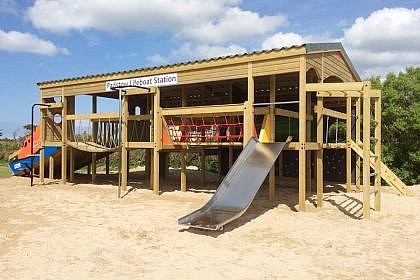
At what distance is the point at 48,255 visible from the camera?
6570mm

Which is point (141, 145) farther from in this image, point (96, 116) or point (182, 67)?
point (182, 67)

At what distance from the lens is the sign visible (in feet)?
42.3

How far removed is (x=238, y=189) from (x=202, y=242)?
91.8 inches

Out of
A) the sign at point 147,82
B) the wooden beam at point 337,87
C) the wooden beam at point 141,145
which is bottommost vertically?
the wooden beam at point 141,145

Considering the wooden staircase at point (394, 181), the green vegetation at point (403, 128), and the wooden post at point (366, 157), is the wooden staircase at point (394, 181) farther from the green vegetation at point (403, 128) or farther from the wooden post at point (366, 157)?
the green vegetation at point (403, 128)

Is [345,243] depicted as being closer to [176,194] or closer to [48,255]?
[48,255]

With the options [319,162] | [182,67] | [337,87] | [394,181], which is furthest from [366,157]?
[182,67]

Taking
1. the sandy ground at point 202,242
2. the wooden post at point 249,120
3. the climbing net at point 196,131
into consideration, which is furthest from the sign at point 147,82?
the sandy ground at point 202,242

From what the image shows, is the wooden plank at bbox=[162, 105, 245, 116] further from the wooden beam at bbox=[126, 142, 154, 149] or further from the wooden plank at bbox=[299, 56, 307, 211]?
the wooden plank at bbox=[299, 56, 307, 211]

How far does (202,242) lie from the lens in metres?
7.34

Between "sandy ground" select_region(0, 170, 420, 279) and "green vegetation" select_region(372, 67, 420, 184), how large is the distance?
9.81 m

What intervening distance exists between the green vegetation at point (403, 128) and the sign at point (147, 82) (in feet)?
43.7

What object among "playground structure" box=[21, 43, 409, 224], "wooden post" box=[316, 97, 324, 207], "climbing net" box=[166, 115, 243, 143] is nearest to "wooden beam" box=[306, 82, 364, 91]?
"playground structure" box=[21, 43, 409, 224]

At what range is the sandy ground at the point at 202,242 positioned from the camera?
5.93m
